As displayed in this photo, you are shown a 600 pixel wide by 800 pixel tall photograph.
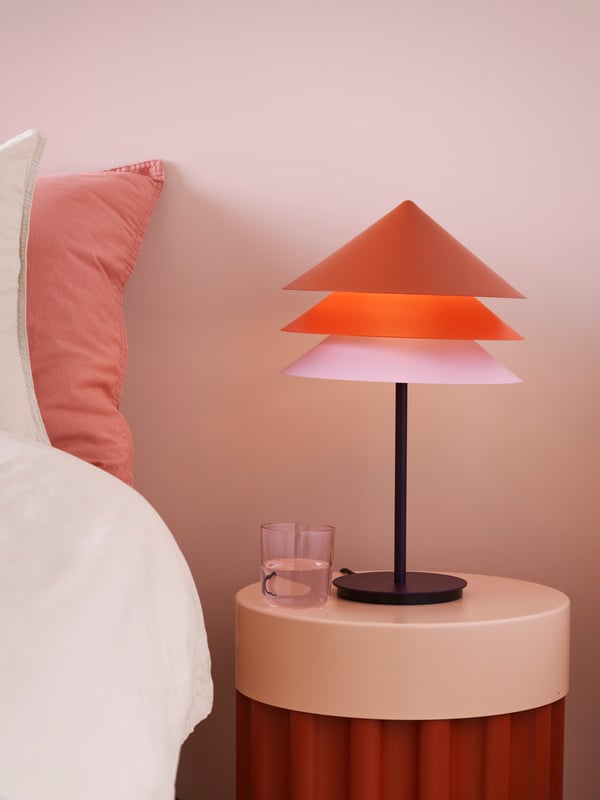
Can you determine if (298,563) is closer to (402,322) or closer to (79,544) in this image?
(402,322)

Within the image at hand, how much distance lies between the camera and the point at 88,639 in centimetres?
74

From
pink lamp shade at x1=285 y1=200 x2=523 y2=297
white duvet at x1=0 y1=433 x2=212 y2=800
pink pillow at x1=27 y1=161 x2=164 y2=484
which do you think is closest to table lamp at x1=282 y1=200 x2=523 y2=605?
pink lamp shade at x1=285 y1=200 x2=523 y2=297

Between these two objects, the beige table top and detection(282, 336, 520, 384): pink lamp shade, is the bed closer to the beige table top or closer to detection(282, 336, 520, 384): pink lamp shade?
the beige table top

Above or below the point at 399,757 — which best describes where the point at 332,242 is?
above

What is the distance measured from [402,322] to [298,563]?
35cm

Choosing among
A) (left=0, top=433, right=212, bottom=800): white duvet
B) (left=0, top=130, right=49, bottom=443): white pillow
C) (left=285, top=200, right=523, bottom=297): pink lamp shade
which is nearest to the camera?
(left=0, top=433, right=212, bottom=800): white duvet

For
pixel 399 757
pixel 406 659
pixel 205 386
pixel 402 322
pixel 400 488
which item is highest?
pixel 402 322

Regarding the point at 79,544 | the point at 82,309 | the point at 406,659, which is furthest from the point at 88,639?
the point at 82,309

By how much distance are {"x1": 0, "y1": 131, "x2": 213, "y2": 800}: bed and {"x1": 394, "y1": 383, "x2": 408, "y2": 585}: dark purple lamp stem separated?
39 centimetres

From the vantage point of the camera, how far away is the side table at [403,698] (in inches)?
49.3

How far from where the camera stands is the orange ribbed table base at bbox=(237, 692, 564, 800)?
126cm

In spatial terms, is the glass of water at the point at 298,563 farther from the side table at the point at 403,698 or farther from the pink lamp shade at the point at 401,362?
the pink lamp shade at the point at 401,362

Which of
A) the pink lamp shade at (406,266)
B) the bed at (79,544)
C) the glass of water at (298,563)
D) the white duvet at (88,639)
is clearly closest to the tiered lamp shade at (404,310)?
the pink lamp shade at (406,266)

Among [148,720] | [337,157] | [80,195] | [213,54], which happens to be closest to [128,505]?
[148,720]
